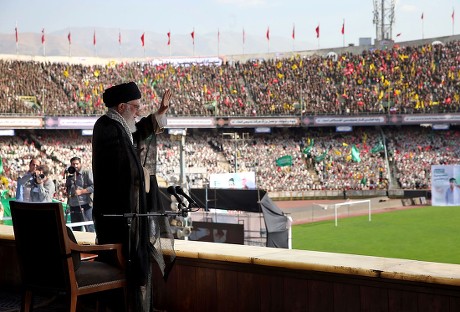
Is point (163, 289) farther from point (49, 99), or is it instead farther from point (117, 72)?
point (117, 72)

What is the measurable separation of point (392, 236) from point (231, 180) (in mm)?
8670

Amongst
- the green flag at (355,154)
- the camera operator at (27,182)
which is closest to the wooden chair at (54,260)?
the camera operator at (27,182)

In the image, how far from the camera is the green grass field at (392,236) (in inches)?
853

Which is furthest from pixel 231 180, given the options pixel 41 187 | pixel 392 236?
pixel 41 187

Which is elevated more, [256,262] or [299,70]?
[299,70]

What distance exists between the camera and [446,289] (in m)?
4.08

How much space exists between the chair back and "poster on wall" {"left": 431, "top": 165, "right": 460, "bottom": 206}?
2849cm

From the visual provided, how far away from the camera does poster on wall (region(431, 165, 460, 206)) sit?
31516 mm

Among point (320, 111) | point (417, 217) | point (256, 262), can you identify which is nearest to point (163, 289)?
point (256, 262)

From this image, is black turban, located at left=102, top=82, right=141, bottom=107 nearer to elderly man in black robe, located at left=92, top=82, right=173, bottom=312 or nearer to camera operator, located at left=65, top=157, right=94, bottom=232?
elderly man in black robe, located at left=92, top=82, right=173, bottom=312

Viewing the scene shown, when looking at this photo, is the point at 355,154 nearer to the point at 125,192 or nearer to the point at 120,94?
the point at 120,94

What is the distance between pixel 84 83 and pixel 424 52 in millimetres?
24841

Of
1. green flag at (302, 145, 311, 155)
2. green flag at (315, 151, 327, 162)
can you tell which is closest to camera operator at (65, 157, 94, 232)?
green flag at (315, 151, 327, 162)

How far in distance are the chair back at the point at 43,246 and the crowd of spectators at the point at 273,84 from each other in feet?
142
